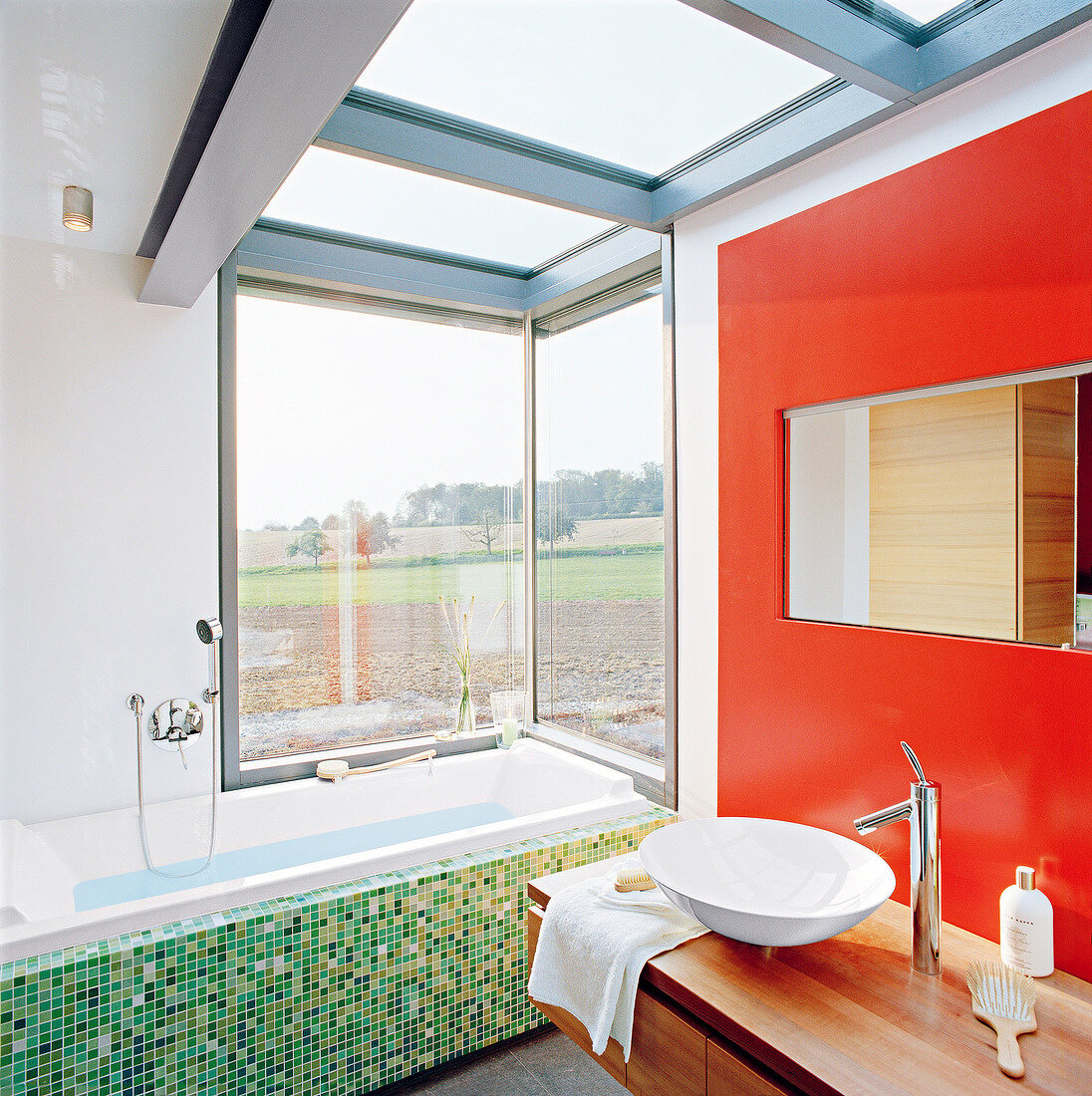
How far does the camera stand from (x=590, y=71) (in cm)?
213

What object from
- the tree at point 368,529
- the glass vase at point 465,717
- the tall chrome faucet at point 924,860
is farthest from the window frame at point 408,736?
the tall chrome faucet at point 924,860

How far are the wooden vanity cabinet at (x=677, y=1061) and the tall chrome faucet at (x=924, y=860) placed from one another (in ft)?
1.54

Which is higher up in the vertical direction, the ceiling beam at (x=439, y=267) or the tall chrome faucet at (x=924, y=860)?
the ceiling beam at (x=439, y=267)

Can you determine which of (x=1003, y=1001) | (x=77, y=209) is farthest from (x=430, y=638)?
(x=1003, y=1001)

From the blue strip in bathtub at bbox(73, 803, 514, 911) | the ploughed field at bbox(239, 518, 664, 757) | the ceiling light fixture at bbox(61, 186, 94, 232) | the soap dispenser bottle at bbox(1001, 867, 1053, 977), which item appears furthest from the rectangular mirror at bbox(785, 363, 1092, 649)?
the ceiling light fixture at bbox(61, 186, 94, 232)

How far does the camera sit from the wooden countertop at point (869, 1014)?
133 centimetres

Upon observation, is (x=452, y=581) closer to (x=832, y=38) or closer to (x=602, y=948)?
(x=602, y=948)

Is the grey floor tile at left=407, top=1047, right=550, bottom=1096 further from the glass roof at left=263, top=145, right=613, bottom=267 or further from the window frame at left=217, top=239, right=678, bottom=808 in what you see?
the glass roof at left=263, top=145, right=613, bottom=267

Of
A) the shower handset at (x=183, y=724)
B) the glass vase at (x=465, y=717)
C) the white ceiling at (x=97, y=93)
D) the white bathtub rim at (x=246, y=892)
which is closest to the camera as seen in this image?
the white ceiling at (x=97, y=93)

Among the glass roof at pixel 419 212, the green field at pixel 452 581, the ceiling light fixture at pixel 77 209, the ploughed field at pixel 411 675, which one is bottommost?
the ploughed field at pixel 411 675

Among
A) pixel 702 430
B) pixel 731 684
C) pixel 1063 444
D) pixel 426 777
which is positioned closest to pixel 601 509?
pixel 702 430

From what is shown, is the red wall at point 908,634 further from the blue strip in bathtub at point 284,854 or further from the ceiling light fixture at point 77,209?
the ceiling light fixture at point 77,209

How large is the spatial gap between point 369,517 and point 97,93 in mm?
1916

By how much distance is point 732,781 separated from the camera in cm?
254
